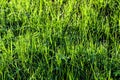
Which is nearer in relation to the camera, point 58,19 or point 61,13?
point 58,19

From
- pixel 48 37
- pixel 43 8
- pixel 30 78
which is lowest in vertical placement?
pixel 30 78

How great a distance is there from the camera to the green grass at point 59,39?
271 centimetres

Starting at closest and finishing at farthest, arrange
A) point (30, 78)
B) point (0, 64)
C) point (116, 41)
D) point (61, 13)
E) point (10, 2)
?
1. point (30, 78)
2. point (0, 64)
3. point (116, 41)
4. point (61, 13)
5. point (10, 2)

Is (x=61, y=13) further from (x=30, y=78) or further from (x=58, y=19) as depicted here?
(x=30, y=78)

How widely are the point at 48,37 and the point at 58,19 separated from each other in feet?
1.06

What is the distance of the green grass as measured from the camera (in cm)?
271

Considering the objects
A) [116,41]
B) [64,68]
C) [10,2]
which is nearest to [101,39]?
[116,41]

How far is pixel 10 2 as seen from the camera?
3.82m

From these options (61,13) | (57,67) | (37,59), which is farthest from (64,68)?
(61,13)

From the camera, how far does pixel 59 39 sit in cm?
313

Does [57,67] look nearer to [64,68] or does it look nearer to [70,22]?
[64,68]

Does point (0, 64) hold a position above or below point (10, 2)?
below

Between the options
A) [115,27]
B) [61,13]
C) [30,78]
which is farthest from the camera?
[61,13]

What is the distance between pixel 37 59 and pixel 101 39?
0.73 m
